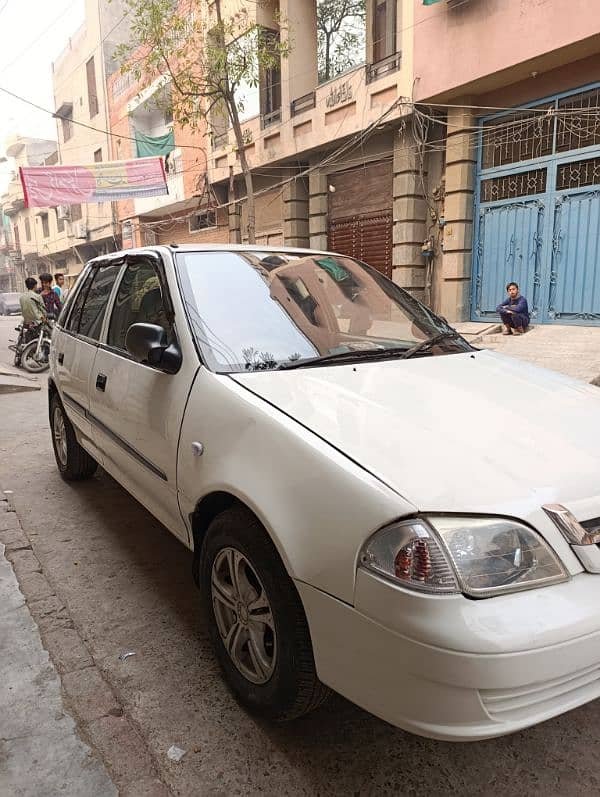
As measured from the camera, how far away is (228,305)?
2551 mm

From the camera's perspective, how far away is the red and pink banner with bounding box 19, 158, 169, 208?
16.3 m

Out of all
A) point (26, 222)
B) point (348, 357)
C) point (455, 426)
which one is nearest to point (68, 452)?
point (348, 357)

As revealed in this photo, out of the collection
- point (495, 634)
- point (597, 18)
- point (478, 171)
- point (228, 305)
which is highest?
point (597, 18)

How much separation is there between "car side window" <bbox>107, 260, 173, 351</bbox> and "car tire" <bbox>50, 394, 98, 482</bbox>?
1.29 m

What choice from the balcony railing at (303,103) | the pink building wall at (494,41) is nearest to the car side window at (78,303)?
the pink building wall at (494,41)

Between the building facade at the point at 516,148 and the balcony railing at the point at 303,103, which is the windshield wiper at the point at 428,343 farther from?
the balcony railing at the point at 303,103

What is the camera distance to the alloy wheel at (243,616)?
1911 mm

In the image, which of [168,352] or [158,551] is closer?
[168,352]

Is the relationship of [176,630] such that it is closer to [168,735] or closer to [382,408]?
[168,735]

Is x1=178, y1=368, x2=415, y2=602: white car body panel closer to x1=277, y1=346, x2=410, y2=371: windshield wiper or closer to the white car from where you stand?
the white car

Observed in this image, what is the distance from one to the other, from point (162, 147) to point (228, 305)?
17.5 metres

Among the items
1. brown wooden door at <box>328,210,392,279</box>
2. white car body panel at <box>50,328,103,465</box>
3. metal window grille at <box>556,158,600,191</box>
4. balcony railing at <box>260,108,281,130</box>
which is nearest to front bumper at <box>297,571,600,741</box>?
white car body panel at <box>50,328,103,465</box>

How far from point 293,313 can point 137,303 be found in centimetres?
94

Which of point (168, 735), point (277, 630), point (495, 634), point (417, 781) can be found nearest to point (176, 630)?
point (168, 735)
